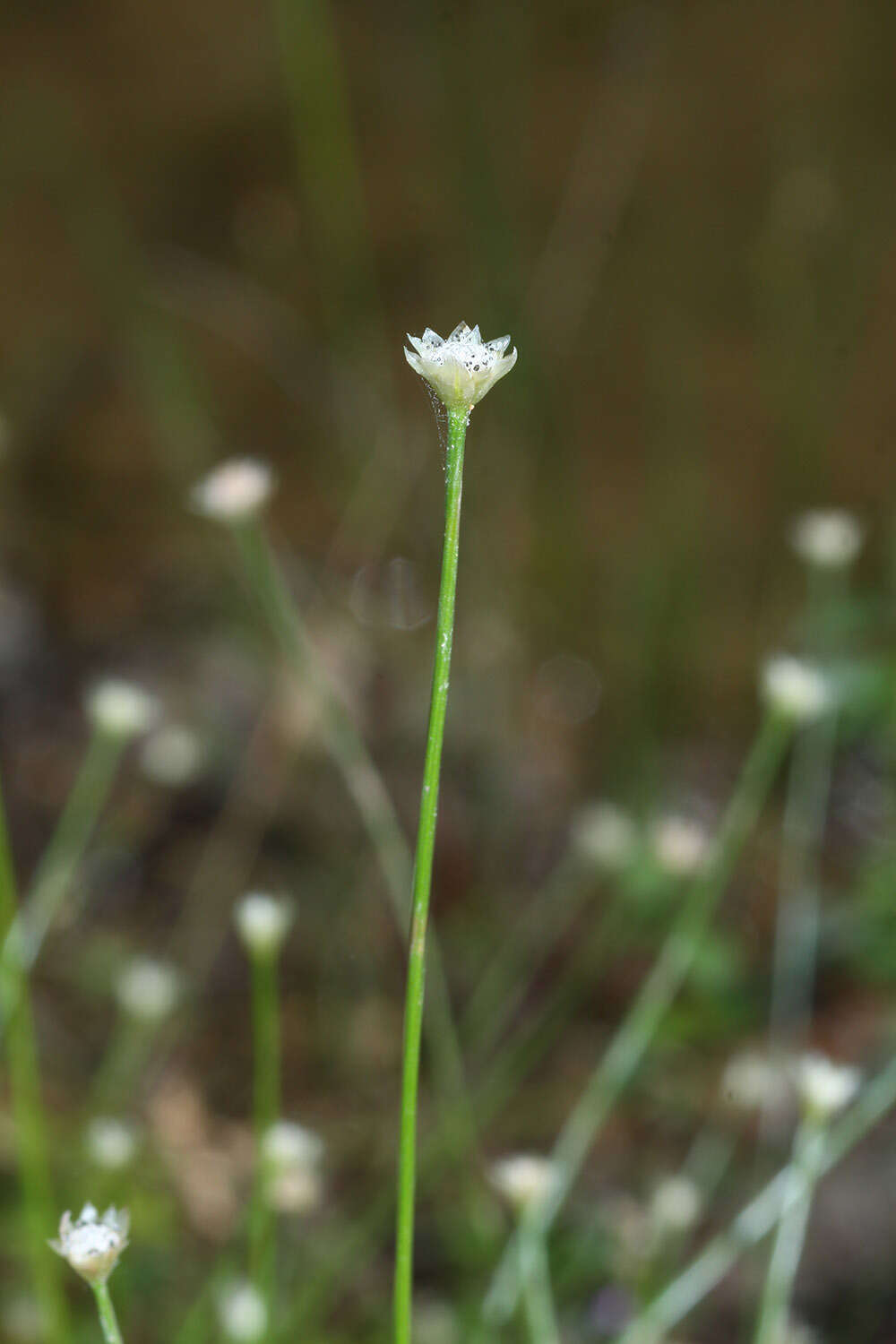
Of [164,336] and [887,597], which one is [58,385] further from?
[887,597]

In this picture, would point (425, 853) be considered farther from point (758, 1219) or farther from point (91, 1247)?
point (758, 1219)

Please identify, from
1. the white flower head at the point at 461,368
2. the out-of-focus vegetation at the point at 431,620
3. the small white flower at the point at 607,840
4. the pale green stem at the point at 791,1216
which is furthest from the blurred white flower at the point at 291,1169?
the white flower head at the point at 461,368

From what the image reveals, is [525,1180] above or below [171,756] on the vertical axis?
below

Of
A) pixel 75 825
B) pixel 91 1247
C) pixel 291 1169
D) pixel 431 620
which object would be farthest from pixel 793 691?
pixel 431 620

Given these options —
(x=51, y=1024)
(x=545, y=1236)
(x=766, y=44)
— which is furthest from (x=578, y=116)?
(x=545, y=1236)

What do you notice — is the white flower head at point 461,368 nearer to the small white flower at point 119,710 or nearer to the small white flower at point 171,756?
the small white flower at point 119,710

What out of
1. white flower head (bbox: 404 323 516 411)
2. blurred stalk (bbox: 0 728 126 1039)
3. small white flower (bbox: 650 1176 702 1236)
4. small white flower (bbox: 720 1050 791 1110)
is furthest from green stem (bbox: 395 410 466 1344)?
blurred stalk (bbox: 0 728 126 1039)
